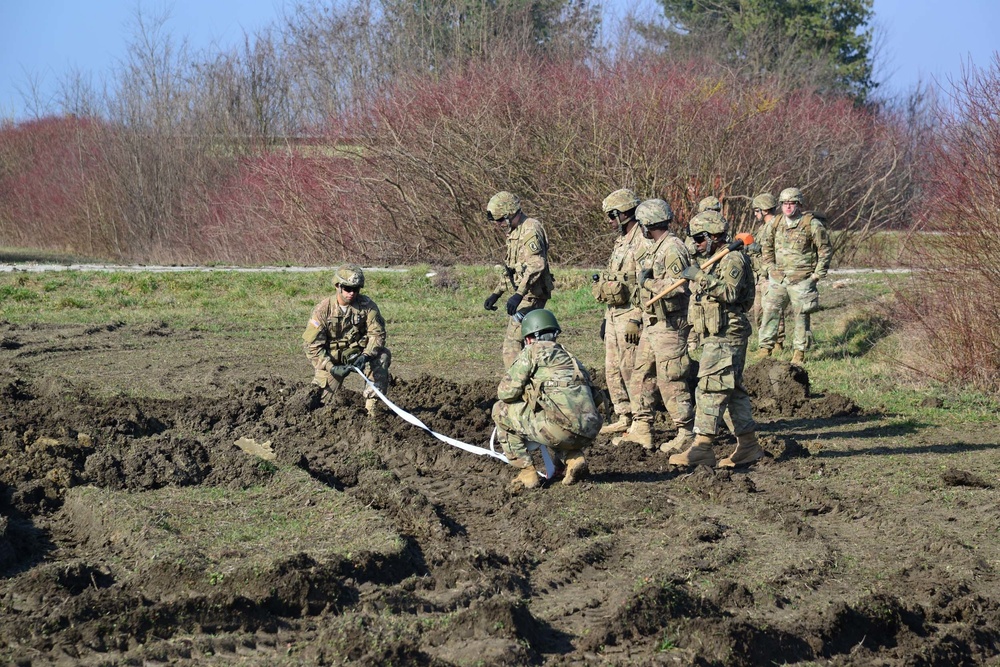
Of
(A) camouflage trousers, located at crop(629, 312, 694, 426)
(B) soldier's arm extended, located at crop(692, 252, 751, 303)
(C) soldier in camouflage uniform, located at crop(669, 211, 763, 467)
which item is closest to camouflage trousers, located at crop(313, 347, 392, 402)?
(A) camouflage trousers, located at crop(629, 312, 694, 426)

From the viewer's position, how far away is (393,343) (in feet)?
55.1

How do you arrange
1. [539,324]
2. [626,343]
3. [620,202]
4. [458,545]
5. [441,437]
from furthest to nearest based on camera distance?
[626,343] → [620,202] → [441,437] → [539,324] → [458,545]

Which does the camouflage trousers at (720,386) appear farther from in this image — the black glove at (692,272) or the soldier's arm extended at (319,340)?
the soldier's arm extended at (319,340)

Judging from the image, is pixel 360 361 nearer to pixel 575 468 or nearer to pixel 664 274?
pixel 575 468

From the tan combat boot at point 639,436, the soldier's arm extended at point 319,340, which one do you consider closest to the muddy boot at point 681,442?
the tan combat boot at point 639,436

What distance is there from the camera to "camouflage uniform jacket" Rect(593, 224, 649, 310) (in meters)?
10.2

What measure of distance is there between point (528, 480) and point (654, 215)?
2.52m

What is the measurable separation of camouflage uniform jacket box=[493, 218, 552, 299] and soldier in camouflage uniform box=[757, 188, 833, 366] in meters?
4.74

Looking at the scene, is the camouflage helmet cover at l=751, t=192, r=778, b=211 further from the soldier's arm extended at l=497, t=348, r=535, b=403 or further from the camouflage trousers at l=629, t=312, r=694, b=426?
the soldier's arm extended at l=497, t=348, r=535, b=403

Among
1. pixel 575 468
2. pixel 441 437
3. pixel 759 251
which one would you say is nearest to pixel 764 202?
pixel 759 251

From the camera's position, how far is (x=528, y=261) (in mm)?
10930

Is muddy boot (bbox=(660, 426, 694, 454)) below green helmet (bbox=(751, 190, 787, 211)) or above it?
below

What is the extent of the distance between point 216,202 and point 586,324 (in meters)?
23.3

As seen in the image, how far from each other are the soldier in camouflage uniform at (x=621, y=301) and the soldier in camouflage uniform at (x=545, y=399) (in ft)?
6.34
